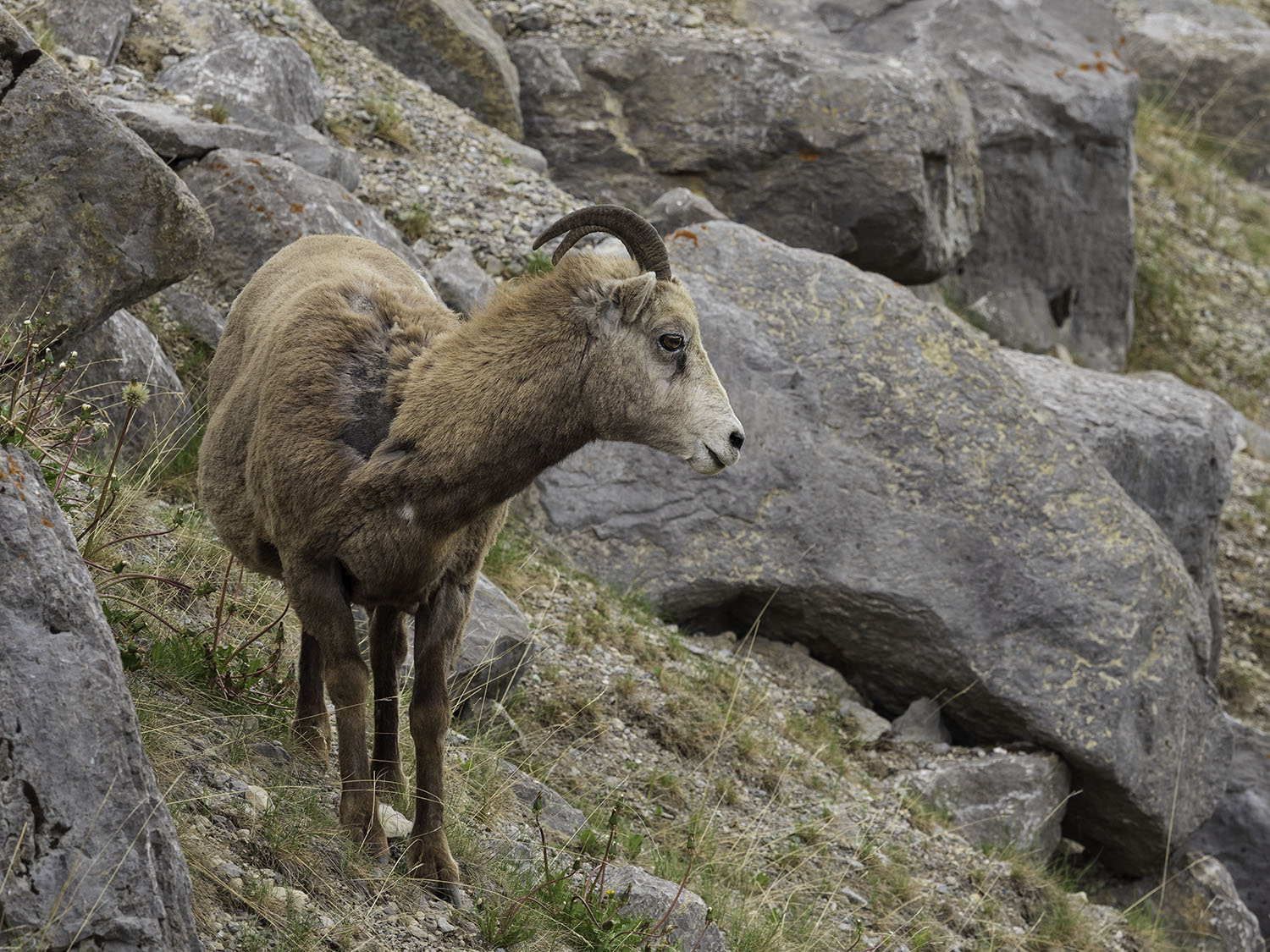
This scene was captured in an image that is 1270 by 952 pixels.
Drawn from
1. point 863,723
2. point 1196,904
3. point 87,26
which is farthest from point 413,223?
point 1196,904

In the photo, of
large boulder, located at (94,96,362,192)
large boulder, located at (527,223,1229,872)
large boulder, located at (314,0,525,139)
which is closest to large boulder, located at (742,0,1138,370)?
large boulder, located at (314,0,525,139)

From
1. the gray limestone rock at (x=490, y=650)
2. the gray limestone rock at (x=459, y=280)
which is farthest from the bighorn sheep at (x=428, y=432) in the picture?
the gray limestone rock at (x=459, y=280)

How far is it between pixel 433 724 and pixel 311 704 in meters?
0.84

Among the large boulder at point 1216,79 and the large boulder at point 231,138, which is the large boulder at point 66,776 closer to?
the large boulder at point 231,138

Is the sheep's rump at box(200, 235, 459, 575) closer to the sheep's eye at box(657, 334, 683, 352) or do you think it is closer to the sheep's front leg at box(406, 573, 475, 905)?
the sheep's front leg at box(406, 573, 475, 905)

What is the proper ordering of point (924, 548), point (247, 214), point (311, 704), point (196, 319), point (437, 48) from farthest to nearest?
point (437, 48) → point (924, 548) → point (247, 214) → point (196, 319) → point (311, 704)

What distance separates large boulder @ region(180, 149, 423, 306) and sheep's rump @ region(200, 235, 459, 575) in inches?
96.9

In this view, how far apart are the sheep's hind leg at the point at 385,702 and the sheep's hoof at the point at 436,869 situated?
0.95 feet

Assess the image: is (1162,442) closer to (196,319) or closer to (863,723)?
(863,723)

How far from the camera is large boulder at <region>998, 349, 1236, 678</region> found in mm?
10391

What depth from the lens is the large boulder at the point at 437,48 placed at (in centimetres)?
1162

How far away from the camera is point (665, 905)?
5.02 m

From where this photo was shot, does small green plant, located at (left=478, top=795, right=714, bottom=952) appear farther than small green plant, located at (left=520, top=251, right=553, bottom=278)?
No

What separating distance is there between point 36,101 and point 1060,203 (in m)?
11.2
